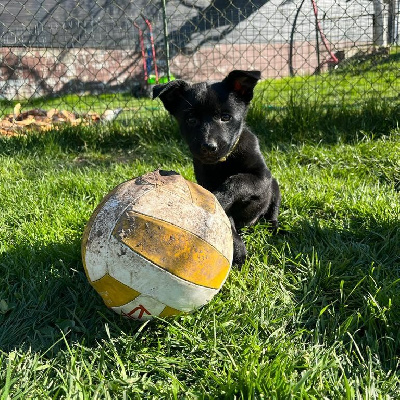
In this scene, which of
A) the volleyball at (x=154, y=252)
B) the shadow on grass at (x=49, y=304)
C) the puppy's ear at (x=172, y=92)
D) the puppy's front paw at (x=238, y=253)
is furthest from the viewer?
the puppy's ear at (x=172, y=92)

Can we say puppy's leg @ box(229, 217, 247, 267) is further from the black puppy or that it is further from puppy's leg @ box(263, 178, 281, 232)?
puppy's leg @ box(263, 178, 281, 232)

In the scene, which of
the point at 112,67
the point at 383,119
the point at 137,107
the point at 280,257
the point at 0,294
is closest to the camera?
the point at 0,294

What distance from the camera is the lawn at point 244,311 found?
1.60m

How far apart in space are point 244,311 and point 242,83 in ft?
5.08

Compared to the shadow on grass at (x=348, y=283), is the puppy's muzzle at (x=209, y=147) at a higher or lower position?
higher

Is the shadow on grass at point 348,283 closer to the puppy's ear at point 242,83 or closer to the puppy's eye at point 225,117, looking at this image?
the puppy's eye at point 225,117

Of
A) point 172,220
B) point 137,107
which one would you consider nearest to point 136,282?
point 172,220

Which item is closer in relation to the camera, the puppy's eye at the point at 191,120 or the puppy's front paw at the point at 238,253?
the puppy's front paw at the point at 238,253

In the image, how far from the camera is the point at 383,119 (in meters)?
4.85

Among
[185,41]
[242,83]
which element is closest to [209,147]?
[242,83]

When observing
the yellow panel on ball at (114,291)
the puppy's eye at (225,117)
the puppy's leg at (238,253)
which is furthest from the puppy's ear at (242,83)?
the yellow panel on ball at (114,291)

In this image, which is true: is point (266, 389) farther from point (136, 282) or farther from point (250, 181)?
point (250, 181)

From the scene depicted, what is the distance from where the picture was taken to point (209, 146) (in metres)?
2.60

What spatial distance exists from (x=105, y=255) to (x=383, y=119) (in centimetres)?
404
